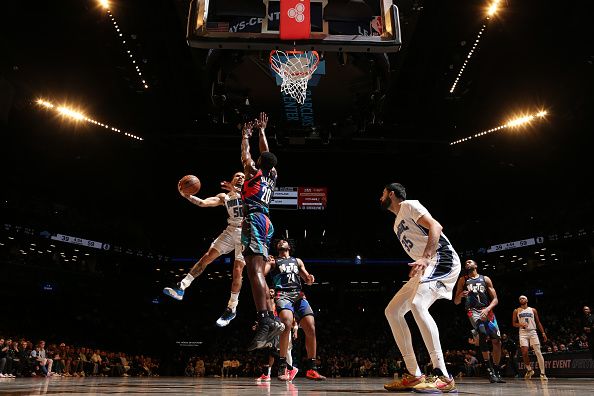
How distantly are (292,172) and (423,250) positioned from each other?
59.5 feet

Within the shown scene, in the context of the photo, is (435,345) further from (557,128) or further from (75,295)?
(75,295)

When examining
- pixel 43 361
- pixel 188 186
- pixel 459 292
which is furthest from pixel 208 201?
pixel 43 361

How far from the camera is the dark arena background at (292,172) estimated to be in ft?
38.6

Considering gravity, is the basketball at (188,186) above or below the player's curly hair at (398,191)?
above

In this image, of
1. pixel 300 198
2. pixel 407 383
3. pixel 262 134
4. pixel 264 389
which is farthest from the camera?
pixel 300 198

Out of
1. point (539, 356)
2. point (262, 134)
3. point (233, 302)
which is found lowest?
point (539, 356)

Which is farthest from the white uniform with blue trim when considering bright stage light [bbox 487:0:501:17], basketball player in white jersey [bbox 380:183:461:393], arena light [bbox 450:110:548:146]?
arena light [bbox 450:110:548:146]

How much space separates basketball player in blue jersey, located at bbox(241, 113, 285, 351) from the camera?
458 cm

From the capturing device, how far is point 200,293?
2931 cm

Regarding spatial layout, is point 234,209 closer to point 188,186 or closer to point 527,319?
point 188,186

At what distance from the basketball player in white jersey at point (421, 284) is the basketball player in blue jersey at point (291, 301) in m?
2.72

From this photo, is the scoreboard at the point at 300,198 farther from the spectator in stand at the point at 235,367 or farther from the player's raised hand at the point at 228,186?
the player's raised hand at the point at 228,186

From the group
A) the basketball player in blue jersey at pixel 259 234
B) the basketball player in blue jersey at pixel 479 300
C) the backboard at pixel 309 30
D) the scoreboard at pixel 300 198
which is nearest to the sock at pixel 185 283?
the basketball player in blue jersey at pixel 259 234

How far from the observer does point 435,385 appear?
4.14 m
